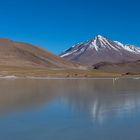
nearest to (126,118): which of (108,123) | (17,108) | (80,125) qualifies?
(108,123)

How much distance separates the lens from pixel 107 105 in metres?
22.5

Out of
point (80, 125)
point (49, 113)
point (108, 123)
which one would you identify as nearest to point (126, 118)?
point (108, 123)

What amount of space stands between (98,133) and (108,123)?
2.34 m

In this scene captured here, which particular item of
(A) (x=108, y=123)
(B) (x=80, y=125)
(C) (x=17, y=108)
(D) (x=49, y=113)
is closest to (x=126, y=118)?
(A) (x=108, y=123)

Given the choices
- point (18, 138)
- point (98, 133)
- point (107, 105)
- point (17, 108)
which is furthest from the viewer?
point (107, 105)

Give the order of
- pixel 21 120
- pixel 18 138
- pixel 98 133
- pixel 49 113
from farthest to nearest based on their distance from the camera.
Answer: pixel 49 113
pixel 21 120
pixel 98 133
pixel 18 138

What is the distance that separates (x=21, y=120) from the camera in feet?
53.4

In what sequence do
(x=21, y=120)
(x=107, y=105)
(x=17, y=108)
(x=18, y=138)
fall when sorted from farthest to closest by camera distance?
1. (x=107, y=105)
2. (x=17, y=108)
3. (x=21, y=120)
4. (x=18, y=138)

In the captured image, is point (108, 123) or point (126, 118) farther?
point (126, 118)

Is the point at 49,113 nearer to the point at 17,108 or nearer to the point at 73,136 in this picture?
the point at 17,108

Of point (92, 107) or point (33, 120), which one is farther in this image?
point (92, 107)

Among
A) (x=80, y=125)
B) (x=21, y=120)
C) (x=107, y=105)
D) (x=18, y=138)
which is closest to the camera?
(x=18, y=138)

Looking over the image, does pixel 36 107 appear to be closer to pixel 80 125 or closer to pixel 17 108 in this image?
pixel 17 108

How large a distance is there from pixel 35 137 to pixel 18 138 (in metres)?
0.61
